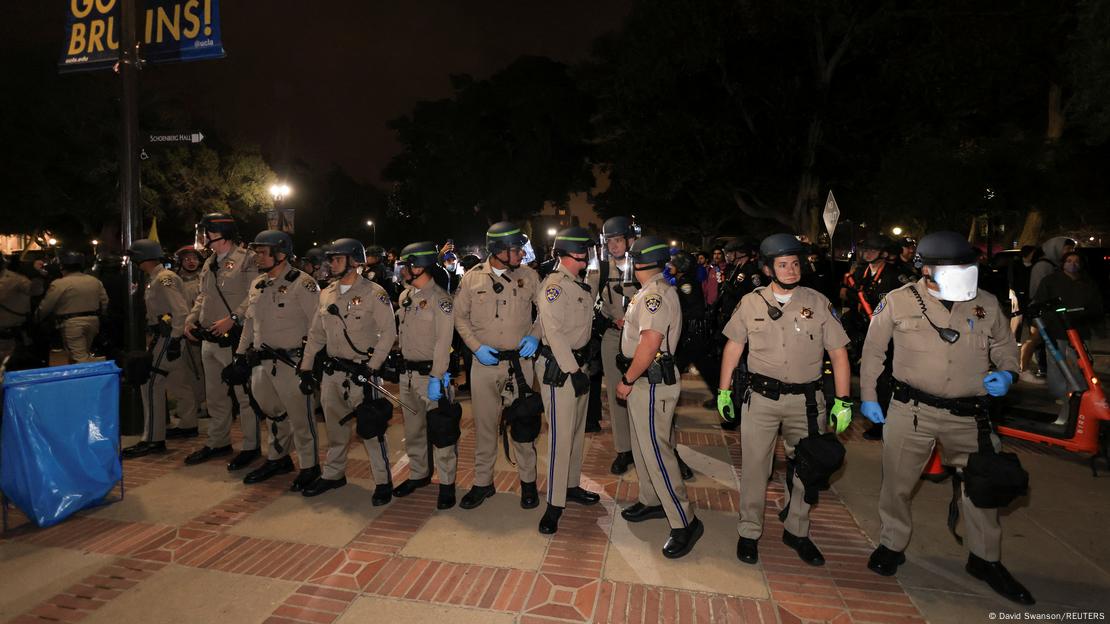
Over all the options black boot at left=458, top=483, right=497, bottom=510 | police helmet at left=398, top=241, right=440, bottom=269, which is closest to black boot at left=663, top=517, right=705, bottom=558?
black boot at left=458, top=483, right=497, bottom=510

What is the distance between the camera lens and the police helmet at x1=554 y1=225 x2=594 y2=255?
5.00 metres

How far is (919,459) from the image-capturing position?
4070mm

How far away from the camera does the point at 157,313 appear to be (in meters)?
7.07

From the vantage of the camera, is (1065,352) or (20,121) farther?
(20,121)

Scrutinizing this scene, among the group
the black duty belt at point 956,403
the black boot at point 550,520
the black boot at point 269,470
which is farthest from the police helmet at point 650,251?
the black boot at point 269,470

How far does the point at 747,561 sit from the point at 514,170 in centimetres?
4830

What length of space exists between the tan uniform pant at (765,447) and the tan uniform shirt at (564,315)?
1371 millimetres

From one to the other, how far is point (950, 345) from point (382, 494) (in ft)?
15.0

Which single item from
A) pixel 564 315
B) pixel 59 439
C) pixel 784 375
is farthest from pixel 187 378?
pixel 784 375

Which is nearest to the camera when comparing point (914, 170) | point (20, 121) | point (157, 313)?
point (157, 313)

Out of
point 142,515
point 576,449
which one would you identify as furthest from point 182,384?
point 576,449

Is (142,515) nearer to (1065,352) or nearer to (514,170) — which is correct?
(1065,352)

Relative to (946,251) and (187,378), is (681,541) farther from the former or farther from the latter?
(187,378)

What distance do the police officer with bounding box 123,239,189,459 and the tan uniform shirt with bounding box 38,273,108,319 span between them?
6.90ft
